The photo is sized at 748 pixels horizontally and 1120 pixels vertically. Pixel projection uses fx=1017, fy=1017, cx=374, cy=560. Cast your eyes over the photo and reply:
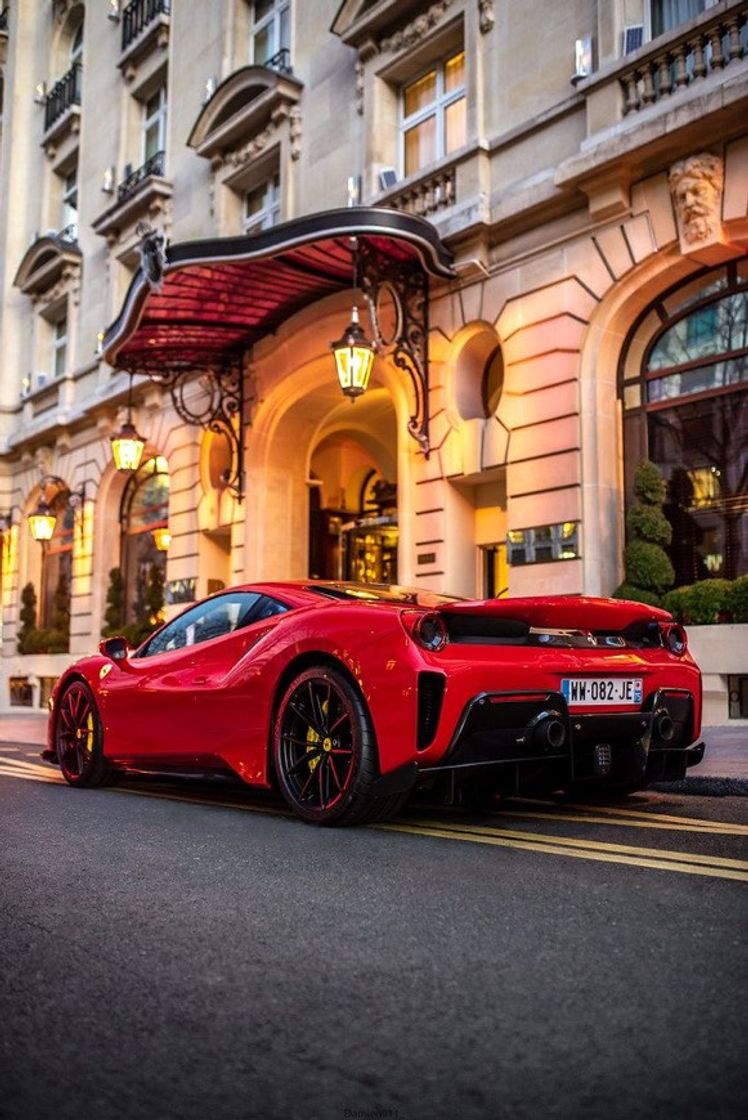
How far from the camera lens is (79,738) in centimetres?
671

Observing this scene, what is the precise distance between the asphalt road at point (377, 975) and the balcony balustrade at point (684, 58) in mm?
8530

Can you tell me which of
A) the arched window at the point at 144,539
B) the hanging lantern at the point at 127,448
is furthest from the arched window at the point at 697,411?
the arched window at the point at 144,539

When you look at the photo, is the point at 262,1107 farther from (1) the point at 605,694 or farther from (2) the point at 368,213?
(2) the point at 368,213

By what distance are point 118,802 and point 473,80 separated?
1055cm

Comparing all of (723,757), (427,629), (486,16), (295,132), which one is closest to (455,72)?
(486,16)

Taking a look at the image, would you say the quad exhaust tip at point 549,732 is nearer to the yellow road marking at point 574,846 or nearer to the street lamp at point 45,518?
the yellow road marking at point 574,846

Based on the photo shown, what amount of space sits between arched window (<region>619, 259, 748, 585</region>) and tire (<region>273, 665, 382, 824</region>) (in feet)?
22.1

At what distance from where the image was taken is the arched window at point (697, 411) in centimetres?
1032

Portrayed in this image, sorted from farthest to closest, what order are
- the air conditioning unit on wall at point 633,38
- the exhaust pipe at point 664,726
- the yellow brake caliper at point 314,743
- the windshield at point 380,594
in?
the air conditioning unit on wall at point 633,38, the windshield at point 380,594, the exhaust pipe at point 664,726, the yellow brake caliper at point 314,743

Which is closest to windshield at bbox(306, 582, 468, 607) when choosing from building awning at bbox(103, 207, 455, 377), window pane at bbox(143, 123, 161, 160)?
building awning at bbox(103, 207, 455, 377)

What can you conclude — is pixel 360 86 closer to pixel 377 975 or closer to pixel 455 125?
pixel 455 125

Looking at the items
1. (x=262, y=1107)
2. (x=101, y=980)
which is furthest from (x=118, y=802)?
(x=262, y=1107)

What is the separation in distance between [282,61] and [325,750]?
14923 mm

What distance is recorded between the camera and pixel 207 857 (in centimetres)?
396
